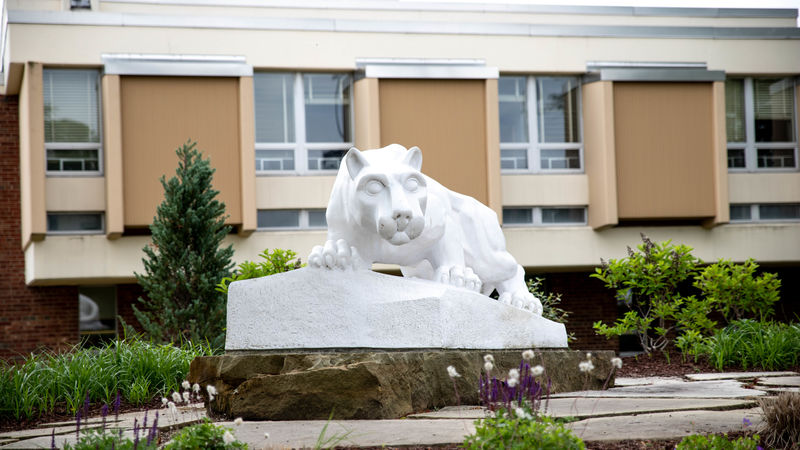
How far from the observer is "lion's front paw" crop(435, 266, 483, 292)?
20.5 feet

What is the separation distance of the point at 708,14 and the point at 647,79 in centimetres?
357

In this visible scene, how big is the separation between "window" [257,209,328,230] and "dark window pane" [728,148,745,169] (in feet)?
29.2

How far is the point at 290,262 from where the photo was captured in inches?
435

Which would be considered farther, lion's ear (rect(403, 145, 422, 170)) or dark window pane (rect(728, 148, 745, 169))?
dark window pane (rect(728, 148, 745, 169))

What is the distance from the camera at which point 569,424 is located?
455cm

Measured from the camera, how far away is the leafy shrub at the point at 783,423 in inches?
175

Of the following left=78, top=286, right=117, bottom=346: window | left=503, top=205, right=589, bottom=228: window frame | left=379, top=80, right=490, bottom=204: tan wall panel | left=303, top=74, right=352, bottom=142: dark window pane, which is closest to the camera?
left=379, top=80, right=490, bottom=204: tan wall panel

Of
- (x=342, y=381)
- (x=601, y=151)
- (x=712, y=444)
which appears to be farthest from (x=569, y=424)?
(x=601, y=151)

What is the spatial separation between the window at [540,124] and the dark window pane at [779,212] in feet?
13.6

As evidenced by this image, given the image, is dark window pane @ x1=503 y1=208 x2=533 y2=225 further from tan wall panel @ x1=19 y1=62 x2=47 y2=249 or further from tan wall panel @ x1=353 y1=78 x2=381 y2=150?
tan wall panel @ x1=19 y1=62 x2=47 y2=249

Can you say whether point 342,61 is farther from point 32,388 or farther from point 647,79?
point 32,388

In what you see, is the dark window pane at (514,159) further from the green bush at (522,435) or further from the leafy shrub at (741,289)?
the green bush at (522,435)

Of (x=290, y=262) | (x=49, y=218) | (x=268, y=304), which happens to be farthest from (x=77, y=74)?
(x=268, y=304)

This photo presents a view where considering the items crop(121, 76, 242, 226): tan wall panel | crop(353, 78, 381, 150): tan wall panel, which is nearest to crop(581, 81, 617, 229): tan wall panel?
crop(353, 78, 381, 150): tan wall panel
